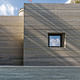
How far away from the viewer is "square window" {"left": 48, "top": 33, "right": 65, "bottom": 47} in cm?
701

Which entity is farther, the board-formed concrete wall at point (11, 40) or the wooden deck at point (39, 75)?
the board-formed concrete wall at point (11, 40)

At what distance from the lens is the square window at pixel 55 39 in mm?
7007

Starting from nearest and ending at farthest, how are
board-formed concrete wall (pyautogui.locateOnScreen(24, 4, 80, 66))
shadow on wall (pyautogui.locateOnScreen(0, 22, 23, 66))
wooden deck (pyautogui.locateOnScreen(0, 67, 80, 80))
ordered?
wooden deck (pyautogui.locateOnScreen(0, 67, 80, 80)) → board-formed concrete wall (pyautogui.locateOnScreen(24, 4, 80, 66)) → shadow on wall (pyautogui.locateOnScreen(0, 22, 23, 66))

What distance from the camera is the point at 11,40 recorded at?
732 cm

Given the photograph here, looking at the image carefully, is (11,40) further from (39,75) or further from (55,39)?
(39,75)

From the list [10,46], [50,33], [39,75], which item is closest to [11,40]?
[10,46]

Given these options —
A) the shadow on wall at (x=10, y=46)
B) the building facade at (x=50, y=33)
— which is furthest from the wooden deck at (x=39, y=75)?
the shadow on wall at (x=10, y=46)

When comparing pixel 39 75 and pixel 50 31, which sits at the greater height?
pixel 50 31

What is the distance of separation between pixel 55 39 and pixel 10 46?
289cm

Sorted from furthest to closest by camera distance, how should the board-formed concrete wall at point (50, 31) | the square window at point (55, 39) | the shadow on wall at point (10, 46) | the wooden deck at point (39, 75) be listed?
the shadow on wall at point (10, 46), the square window at point (55, 39), the board-formed concrete wall at point (50, 31), the wooden deck at point (39, 75)

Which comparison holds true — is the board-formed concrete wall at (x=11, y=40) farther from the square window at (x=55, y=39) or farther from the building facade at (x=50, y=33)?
the square window at (x=55, y=39)

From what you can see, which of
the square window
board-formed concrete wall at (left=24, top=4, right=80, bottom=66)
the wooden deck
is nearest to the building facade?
board-formed concrete wall at (left=24, top=4, right=80, bottom=66)

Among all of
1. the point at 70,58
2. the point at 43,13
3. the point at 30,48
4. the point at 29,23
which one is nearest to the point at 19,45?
the point at 30,48

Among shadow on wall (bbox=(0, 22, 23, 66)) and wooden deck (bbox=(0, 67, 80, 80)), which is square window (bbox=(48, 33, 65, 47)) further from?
wooden deck (bbox=(0, 67, 80, 80))
